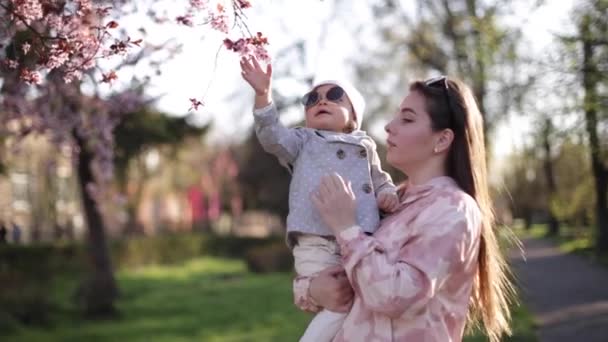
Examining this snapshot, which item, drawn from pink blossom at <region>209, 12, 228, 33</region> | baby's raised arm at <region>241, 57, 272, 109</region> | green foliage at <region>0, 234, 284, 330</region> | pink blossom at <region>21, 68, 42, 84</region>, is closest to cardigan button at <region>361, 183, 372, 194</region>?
baby's raised arm at <region>241, 57, 272, 109</region>

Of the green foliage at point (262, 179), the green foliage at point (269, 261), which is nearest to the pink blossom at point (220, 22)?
the green foliage at point (269, 261)

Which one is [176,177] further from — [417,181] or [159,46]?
[417,181]

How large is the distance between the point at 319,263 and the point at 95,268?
18.6m

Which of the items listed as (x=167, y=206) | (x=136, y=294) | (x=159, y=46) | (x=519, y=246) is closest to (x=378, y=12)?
(x=136, y=294)

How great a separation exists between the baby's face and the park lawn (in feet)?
31.1

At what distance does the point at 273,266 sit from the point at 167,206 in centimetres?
3973

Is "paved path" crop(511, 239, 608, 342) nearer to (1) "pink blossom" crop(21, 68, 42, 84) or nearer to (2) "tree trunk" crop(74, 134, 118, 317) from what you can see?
(1) "pink blossom" crop(21, 68, 42, 84)

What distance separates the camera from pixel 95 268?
67.9 feet

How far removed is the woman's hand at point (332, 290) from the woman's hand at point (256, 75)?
705 mm

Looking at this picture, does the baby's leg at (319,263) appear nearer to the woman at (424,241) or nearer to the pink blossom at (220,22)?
the woman at (424,241)

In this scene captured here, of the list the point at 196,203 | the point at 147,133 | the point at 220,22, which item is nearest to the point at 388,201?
the point at 220,22

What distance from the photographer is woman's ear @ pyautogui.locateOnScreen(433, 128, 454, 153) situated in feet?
9.68

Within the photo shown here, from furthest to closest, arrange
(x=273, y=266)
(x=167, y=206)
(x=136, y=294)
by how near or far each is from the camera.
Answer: (x=167, y=206)
(x=273, y=266)
(x=136, y=294)

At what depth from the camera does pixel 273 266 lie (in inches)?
1313
